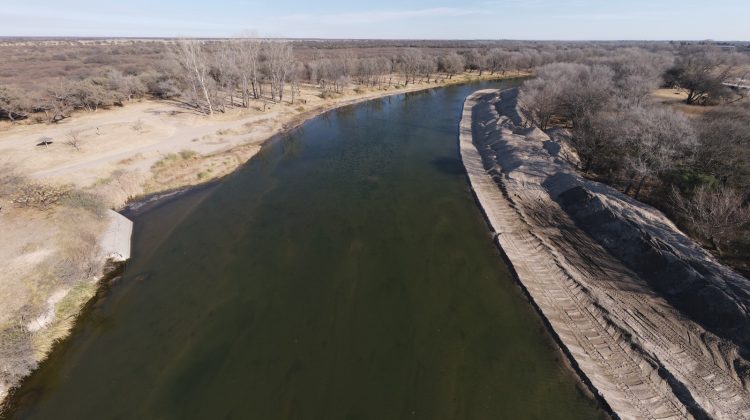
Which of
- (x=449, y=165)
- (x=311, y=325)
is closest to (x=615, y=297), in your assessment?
(x=311, y=325)

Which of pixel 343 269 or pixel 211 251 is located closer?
pixel 343 269

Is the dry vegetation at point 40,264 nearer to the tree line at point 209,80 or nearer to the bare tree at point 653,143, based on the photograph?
the tree line at point 209,80

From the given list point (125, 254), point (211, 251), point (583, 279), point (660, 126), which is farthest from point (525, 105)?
point (125, 254)

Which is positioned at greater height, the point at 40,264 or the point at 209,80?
the point at 209,80

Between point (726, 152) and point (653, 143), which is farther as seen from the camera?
point (653, 143)

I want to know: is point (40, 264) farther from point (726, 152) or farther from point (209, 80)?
point (726, 152)

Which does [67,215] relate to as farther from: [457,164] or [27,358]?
[457,164]

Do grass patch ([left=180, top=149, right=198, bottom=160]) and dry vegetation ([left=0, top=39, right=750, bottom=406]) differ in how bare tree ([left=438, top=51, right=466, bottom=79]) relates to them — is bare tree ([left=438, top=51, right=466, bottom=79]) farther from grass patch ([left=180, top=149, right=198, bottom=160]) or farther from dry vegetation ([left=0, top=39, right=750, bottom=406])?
grass patch ([left=180, top=149, right=198, bottom=160])
